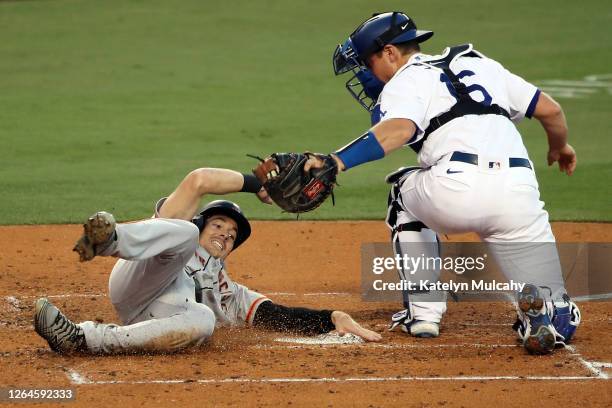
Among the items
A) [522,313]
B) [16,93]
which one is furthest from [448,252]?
[16,93]

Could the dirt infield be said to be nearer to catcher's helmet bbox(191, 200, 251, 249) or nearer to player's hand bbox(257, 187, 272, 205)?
catcher's helmet bbox(191, 200, 251, 249)

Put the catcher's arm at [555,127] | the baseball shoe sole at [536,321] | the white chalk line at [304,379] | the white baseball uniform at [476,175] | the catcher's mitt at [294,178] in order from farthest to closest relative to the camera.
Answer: the catcher's arm at [555,127], the white baseball uniform at [476,175], the baseball shoe sole at [536,321], the catcher's mitt at [294,178], the white chalk line at [304,379]

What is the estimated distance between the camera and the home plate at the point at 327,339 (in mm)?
5809

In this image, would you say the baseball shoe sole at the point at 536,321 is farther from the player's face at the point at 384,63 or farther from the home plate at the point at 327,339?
the player's face at the point at 384,63


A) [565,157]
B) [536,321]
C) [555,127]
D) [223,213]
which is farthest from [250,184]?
[565,157]

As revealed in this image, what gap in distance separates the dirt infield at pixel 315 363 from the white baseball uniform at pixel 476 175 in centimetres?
51

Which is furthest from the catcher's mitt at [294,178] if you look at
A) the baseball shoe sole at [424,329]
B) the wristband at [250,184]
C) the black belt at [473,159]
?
the baseball shoe sole at [424,329]

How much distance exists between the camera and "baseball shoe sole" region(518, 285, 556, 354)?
17.6 ft

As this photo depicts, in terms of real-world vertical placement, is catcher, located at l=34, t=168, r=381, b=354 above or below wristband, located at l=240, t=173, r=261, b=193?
below

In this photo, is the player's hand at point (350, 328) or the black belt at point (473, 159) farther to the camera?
the player's hand at point (350, 328)

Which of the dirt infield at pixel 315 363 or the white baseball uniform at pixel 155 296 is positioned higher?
the white baseball uniform at pixel 155 296

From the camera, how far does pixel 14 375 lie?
506 cm

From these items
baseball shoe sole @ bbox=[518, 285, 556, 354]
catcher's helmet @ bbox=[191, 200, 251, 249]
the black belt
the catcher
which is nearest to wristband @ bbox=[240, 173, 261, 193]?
the catcher

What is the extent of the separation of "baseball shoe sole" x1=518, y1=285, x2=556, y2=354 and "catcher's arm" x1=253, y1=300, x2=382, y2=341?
2.72 feet
